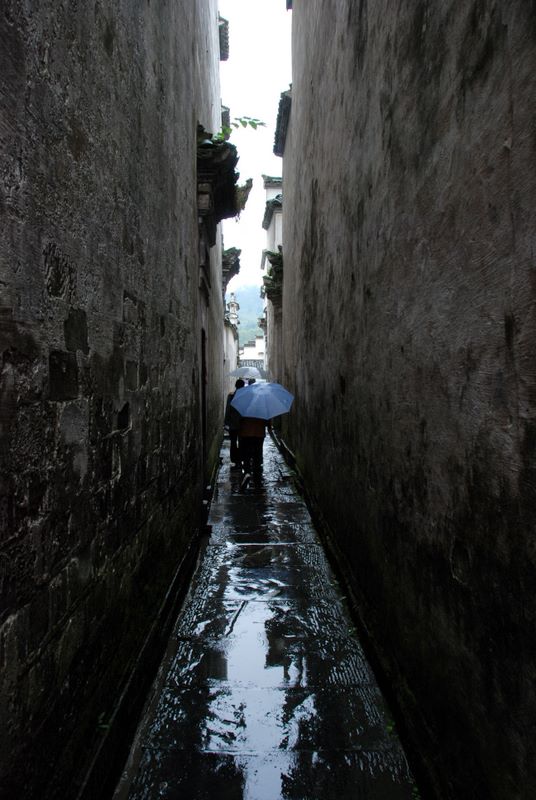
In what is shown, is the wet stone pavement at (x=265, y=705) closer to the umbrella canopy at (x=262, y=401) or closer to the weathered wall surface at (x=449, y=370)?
the weathered wall surface at (x=449, y=370)

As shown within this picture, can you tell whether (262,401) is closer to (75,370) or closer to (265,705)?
(265,705)

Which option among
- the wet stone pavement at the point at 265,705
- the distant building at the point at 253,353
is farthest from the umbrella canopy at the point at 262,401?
the distant building at the point at 253,353

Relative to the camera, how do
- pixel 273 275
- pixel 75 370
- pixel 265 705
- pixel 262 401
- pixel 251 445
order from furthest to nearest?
pixel 273 275
pixel 251 445
pixel 262 401
pixel 265 705
pixel 75 370

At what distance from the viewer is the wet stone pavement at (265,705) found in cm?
229

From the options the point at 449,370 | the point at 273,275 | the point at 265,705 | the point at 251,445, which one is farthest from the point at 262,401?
the point at 273,275

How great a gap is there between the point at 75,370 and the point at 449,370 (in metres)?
1.36

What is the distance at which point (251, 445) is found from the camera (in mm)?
8211

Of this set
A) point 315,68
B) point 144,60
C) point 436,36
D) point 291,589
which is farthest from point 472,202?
point 315,68

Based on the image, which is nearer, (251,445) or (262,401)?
(262,401)

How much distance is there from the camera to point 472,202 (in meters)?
1.86

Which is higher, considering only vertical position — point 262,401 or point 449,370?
point 449,370

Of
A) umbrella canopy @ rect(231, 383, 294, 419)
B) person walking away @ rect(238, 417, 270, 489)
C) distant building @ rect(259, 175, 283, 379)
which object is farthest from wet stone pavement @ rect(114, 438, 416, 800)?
distant building @ rect(259, 175, 283, 379)

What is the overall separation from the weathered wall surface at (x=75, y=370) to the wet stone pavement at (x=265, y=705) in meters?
0.37

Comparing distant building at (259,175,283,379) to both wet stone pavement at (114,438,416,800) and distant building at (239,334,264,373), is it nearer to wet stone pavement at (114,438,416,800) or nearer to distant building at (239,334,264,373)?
wet stone pavement at (114,438,416,800)
